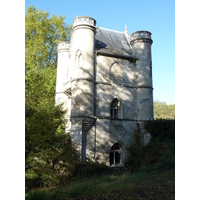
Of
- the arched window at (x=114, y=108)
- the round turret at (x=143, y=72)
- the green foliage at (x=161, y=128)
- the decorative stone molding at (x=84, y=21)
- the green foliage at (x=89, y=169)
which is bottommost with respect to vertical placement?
the green foliage at (x=89, y=169)

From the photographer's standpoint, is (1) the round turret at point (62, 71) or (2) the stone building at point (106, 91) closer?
(2) the stone building at point (106, 91)

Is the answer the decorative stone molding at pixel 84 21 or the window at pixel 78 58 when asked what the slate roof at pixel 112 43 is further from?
the decorative stone molding at pixel 84 21

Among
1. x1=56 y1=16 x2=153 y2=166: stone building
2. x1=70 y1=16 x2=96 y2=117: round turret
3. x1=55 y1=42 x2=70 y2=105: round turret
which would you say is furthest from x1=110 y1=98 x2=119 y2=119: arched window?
x1=55 y1=42 x2=70 y2=105: round turret

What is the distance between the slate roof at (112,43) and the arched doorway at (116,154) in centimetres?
758

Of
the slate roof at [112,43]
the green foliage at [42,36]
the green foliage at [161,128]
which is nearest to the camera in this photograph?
the green foliage at [161,128]

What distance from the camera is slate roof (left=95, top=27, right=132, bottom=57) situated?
16841 mm

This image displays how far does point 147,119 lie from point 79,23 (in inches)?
374

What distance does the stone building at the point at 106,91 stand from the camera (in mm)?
14508

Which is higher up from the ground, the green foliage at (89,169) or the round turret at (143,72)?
the round turret at (143,72)

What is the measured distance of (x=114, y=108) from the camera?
16406 mm

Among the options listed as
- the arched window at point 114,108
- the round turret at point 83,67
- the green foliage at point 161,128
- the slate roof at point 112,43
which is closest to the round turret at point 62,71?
the slate roof at point 112,43

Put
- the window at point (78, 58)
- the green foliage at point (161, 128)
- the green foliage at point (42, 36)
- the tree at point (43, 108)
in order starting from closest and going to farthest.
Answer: the tree at point (43, 108), the window at point (78, 58), the green foliage at point (161, 128), the green foliage at point (42, 36)
